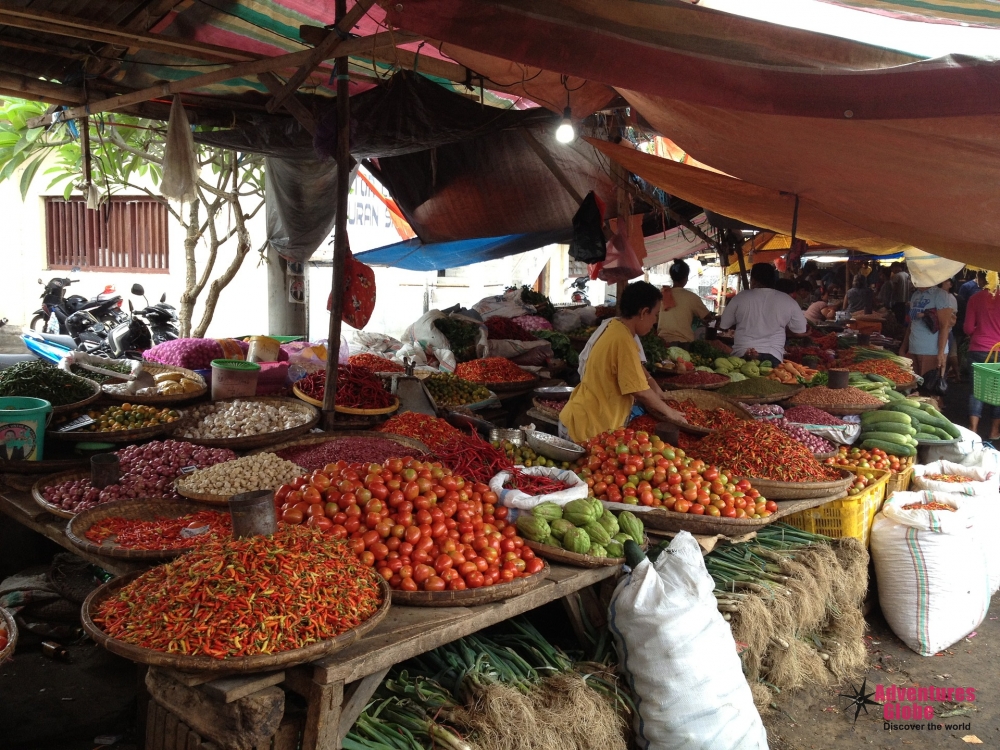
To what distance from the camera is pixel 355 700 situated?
2182 mm

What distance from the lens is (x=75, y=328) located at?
961cm

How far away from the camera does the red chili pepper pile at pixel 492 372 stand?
21.3 ft

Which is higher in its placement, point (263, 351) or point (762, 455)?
point (263, 351)

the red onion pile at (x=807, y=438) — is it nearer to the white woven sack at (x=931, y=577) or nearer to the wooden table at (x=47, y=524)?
the white woven sack at (x=931, y=577)

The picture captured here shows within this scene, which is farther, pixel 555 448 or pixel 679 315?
pixel 679 315

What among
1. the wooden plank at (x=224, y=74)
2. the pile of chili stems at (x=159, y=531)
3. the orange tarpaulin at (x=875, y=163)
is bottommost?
the pile of chili stems at (x=159, y=531)

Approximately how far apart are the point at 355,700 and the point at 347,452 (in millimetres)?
1651

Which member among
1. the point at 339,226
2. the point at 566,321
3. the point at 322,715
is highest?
the point at 339,226

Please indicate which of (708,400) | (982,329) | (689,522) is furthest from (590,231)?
(982,329)

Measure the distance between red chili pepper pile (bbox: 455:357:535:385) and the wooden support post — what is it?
6.78 ft

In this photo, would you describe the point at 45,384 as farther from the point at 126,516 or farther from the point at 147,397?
the point at 126,516

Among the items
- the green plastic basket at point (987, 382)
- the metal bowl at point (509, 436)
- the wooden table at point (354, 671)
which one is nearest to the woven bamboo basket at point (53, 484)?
the wooden table at point (354, 671)

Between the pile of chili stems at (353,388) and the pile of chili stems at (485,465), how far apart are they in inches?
52.2

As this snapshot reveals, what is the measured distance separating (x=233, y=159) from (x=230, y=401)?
4526 millimetres
